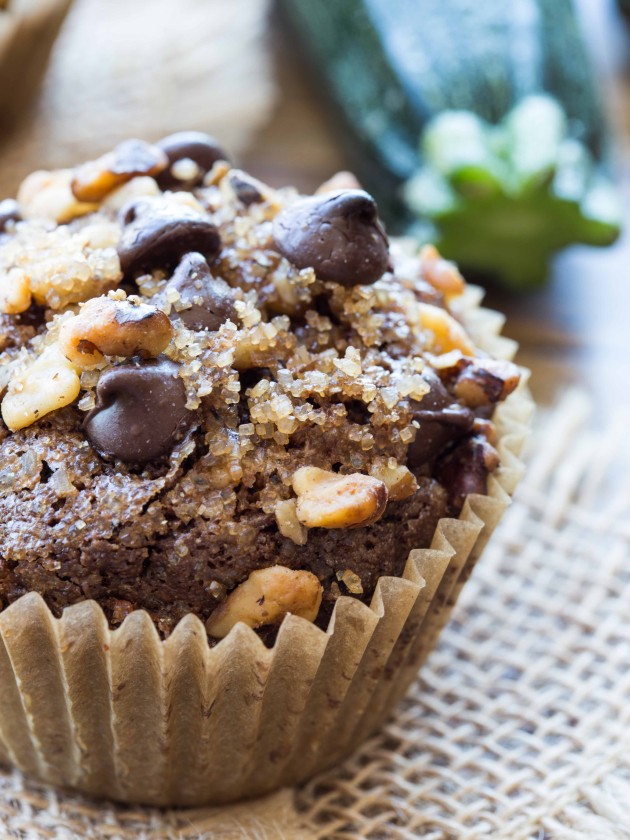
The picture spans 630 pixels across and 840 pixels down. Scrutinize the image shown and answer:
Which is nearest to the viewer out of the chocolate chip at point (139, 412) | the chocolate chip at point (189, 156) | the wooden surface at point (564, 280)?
the chocolate chip at point (139, 412)

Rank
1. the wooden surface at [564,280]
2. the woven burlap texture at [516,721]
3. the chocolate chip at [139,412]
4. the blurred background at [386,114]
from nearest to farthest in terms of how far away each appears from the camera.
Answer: the chocolate chip at [139,412], the woven burlap texture at [516,721], the wooden surface at [564,280], the blurred background at [386,114]

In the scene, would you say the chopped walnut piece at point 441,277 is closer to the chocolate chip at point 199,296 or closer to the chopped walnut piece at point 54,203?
the chocolate chip at point 199,296

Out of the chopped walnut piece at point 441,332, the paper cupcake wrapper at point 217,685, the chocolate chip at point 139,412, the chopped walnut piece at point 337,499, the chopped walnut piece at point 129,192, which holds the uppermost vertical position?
the chopped walnut piece at point 129,192

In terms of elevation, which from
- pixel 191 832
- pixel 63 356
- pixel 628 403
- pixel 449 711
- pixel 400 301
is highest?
pixel 63 356

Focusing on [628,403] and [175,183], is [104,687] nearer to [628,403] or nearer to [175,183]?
[175,183]

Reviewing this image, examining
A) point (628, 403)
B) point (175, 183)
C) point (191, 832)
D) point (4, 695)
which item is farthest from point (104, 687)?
point (628, 403)

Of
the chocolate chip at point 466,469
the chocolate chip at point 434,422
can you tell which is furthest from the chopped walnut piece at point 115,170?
the chocolate chip at point 466,469

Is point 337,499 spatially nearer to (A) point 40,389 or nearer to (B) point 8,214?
(A) point 40,389
